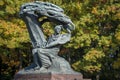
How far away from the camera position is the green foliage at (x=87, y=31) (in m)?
26.8

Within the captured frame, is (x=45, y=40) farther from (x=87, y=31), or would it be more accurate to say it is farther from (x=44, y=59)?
(x=87, y=31)

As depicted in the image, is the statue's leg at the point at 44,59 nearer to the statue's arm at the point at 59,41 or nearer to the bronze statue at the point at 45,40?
the bronze statue at the point at 45,40

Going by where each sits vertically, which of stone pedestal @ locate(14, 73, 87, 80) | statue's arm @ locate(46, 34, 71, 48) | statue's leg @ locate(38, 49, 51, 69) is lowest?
stone pedestal @ locate(14, 73, 87, 80)

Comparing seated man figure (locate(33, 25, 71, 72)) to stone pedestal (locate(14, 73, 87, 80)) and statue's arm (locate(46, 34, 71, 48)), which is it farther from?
stone pedestal (locate(14, 73, 87, 80))

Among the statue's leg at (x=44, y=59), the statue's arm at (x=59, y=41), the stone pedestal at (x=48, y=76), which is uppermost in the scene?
the statue's arm at (x=59, y=41)

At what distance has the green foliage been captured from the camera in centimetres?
2677

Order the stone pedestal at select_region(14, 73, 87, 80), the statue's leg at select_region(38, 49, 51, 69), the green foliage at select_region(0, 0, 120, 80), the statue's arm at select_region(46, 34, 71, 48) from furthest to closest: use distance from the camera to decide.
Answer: the green foliage at select_region(0, 0, 120, 80) < the statue's arm at select_region(46, 34, 71, 48) < the statue's leg at select_region(38, 49, 51, 69) < the stone pedestal at select_region(14, 73, 87, 80)

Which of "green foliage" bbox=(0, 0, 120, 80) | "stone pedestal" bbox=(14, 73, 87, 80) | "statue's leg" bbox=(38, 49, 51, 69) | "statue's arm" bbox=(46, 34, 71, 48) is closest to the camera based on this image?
"stone pedestal" bbox=(14, 73, 87, 80)

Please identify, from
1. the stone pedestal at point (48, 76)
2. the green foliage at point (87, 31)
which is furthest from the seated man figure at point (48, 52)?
the green foliage at point (87, 31)

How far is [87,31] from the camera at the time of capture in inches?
1081

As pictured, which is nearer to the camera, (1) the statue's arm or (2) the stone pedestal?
(2) the stone pedestal

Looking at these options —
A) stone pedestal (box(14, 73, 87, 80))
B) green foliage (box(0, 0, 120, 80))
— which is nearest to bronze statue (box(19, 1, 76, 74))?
stone pedestal (box(14, 73, 87, 80))

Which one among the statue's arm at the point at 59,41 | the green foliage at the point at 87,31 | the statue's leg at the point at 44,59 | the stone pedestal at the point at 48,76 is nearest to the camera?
the stone pedestal at the point at 48,76

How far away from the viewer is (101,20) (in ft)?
90.7
